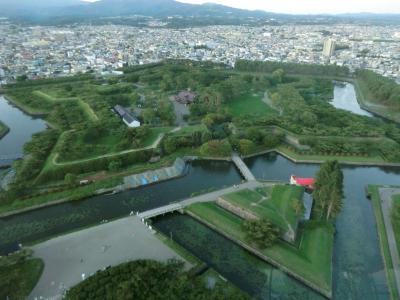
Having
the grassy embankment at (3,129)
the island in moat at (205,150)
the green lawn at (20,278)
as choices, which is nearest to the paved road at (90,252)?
the island in moat at (205,150)

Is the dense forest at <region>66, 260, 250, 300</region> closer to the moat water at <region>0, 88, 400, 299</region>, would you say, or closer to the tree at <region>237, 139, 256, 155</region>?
the moat water at <region>0, 88, 400, 299</region>

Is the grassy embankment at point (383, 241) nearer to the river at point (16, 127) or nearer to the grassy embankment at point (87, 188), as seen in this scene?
the grassy embankment at point (87, 188)

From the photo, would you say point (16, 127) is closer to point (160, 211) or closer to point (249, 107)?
point (160, 211)

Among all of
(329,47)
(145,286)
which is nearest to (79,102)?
(145,286)

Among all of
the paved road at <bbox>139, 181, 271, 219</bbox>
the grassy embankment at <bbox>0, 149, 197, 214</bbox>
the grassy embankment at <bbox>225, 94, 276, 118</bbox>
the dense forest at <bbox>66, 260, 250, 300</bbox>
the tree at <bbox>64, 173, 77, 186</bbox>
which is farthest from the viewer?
the grassy embankment at <bbox>225, 94, 276, 118</bbox>

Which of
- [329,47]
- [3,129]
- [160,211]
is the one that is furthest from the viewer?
[329,47]

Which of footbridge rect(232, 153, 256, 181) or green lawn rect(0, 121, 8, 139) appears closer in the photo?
footbridge rect(232, 153, 256, 181)

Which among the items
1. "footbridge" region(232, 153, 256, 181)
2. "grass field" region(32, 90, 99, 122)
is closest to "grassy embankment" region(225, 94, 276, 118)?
"footbridge" region(232, 153, 256, 181)
